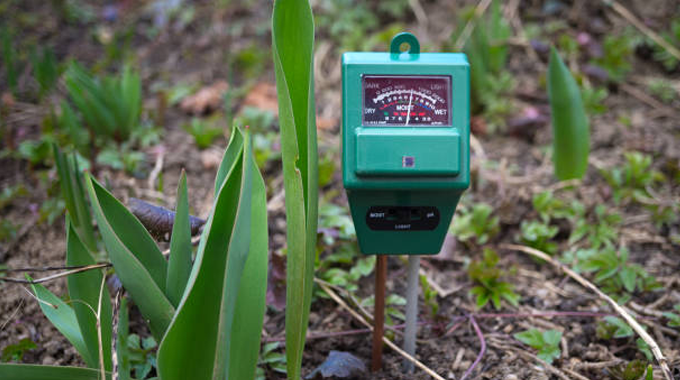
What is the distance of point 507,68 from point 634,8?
30.6 inches

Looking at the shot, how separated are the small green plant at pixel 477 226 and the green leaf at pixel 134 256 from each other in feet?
3.45

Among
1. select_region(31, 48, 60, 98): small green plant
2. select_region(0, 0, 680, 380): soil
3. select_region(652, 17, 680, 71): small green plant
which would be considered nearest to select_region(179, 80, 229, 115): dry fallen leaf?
select_region(0, 0, 680, 380): soil

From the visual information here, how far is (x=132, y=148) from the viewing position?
88.2 inches

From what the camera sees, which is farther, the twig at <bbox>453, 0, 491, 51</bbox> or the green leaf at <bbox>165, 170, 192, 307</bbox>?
the twig at <bbox>453, 0, 491, 51</bbox>

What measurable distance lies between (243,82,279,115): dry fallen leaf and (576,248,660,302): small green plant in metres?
1.47

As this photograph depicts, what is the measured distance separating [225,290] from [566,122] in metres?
1.36

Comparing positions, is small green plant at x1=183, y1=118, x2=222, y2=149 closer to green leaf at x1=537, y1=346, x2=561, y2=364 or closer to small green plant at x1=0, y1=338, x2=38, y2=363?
small green plant at x1=0, y1=338, x2=38, y2=363

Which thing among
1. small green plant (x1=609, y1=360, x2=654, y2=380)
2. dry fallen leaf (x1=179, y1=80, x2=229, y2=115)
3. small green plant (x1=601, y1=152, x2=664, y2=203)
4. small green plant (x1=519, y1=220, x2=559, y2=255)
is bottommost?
small green plant (x1=609, y1=360, x2=654, y2=380)

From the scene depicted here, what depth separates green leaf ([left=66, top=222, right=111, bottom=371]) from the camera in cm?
93

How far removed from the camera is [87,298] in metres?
0.95

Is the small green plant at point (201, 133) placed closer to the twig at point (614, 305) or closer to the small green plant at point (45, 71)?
the small green plant at point (45, 71)

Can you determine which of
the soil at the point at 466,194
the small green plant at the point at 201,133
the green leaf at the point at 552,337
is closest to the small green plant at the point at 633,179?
the soil at the point at 466,194

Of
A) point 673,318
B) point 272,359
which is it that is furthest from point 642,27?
point 272,359

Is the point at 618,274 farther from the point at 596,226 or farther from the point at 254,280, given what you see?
the point at 254,280
